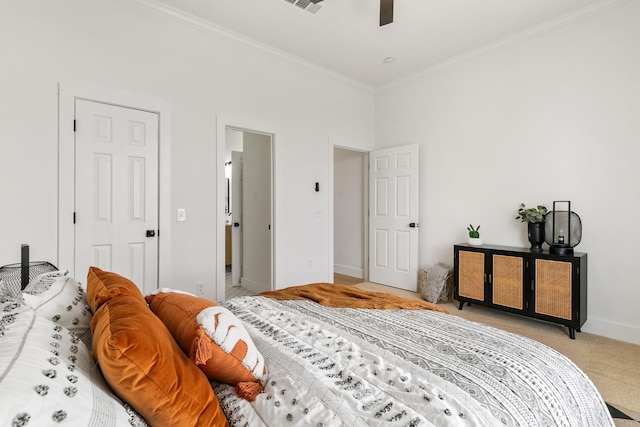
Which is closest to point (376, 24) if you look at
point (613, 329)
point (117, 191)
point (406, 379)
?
point (117, 191)

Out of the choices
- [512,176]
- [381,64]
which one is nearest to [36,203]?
[381,64]

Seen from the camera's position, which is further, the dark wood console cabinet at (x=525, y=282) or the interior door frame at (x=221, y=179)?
the interior door frame at (x=221, y=179)

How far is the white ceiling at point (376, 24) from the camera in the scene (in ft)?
9.83

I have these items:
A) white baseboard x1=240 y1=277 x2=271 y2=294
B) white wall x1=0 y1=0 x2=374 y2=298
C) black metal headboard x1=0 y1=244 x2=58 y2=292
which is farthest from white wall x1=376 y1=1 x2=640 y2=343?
black metal headboard x1=0 y1=244 x2=58 y2=292

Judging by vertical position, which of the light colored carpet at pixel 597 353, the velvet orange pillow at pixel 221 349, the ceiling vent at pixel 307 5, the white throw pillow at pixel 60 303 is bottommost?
the light colored carpet at pixel 597 353

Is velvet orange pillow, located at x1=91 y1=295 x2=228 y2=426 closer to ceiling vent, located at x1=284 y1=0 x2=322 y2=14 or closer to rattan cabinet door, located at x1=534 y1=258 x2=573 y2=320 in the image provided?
ceiling vent, located at x1=284 y1=0 x2=322 y2=14

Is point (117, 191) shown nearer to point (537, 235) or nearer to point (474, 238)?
point (474, 238)

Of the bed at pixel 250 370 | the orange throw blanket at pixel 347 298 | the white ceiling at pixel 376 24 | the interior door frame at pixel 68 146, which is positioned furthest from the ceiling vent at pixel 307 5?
the bed at pixel 250 370

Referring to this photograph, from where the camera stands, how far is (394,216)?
473cm

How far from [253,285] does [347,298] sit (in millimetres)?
2737

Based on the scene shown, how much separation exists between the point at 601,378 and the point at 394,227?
2.82m

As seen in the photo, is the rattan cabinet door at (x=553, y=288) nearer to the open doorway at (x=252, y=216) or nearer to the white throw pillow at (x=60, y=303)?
the open doorway at (x=252, y=216)

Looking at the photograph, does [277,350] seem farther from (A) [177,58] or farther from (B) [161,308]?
(A) [177,58]

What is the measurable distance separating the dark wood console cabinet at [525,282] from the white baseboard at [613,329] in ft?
0.58
